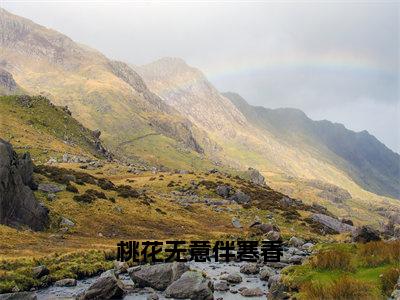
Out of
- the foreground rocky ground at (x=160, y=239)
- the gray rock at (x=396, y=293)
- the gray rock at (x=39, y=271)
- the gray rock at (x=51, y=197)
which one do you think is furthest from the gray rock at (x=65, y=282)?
the gray rock at (x=51, y=197)

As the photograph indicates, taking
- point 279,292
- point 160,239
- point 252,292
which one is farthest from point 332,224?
point 279,292

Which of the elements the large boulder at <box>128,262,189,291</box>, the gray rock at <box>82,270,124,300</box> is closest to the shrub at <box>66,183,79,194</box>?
the large boulder at <box>128,262,189,291</box>

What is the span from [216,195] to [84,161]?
146ft

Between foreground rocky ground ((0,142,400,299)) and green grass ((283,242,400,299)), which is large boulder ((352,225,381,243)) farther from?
green grass ((283,242,400,299))

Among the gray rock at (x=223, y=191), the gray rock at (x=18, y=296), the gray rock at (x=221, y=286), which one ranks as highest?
the gray rock at (x=223, y=191)

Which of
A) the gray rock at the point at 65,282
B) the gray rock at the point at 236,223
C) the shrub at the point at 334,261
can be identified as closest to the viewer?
the shrub at the point at 334,261

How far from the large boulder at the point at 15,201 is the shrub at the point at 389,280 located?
131ft

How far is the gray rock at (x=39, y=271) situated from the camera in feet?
117

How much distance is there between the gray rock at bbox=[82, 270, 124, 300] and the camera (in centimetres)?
3125

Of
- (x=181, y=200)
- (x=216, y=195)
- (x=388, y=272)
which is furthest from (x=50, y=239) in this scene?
(x=216, y=195)

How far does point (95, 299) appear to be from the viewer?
1224 inches

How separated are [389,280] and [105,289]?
62.0 feet

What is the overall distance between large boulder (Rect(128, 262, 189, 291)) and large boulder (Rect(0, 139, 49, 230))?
20425 millimetres

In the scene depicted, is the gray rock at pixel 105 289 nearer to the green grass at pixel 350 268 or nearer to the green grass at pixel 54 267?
the green grass at pixel 54 267
